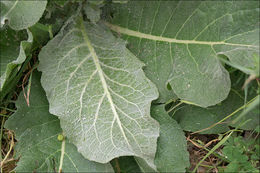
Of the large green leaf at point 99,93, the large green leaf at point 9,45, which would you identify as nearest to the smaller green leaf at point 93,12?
the large green leaf at point 99,93

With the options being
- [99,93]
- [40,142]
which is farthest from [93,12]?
[40,142]

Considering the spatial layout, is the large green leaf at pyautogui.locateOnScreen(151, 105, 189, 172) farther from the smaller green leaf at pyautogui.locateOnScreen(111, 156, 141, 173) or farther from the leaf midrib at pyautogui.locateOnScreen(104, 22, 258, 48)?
the leaf midrib at pyautogui.locateOnScreen(104, 22, 258, 48)

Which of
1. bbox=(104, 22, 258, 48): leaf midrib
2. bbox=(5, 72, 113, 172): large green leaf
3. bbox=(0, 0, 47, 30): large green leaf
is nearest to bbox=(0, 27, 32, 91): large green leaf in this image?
bbox=(5, 72, 113, 172): large green leaf

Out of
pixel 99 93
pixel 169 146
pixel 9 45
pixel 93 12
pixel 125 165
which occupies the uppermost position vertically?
pixel 93 12

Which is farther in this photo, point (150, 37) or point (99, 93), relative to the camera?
point (150, 37)

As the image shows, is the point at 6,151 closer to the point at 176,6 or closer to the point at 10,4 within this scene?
the point at 10,4

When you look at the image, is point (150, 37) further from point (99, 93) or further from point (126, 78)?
point (99, 93)

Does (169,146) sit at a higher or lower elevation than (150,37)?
lower
